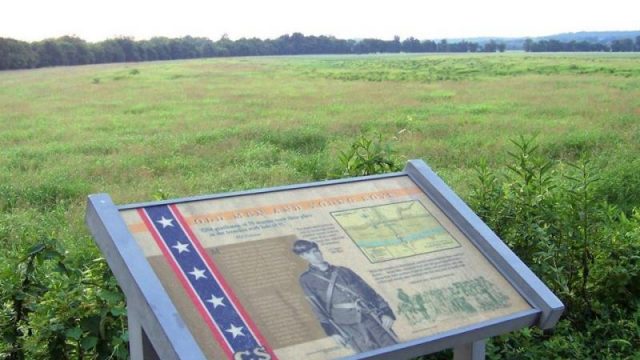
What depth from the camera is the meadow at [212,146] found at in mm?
2738

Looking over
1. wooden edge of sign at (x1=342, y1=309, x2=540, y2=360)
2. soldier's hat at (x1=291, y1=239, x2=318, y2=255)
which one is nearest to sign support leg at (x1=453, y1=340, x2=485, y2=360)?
wooden edge of sign at (x1=342, y1=309, x2=540, y2=360)

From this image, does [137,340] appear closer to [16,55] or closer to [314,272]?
[314,272]

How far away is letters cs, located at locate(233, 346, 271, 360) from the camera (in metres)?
1.83

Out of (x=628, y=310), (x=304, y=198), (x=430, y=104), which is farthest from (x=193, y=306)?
(x=430, y=104)

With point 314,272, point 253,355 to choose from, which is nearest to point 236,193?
point 314,272

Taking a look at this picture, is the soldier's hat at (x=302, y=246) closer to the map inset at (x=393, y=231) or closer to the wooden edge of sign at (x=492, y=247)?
the map inset at (x=393, y=231)

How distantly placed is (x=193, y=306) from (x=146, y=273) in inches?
6.0

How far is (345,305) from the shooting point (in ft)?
6.74

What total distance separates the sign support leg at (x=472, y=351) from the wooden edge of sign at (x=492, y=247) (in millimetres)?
206

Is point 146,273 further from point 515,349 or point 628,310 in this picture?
point 628,310

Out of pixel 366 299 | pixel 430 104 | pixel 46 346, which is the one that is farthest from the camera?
pixel 430 104

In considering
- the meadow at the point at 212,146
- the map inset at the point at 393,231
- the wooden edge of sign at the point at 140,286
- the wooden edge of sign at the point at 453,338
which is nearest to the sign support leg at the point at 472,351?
the wooden edge of sign at the point at 453,338

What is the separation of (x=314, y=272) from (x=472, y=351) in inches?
24.6

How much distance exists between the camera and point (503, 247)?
7.91 feet
